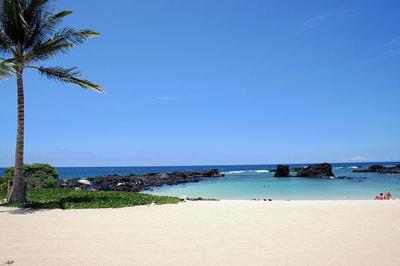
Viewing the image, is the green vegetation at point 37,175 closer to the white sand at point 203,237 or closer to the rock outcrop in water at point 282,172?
the white sand at point 203,237

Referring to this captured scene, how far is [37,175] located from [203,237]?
874 inches

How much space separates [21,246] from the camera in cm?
729

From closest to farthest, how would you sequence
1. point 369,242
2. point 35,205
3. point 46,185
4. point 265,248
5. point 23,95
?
1. point 265,248
2. point 369,242
3. point 35,205
4. point 23,95
5. point 46,185

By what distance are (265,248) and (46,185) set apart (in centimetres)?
2179

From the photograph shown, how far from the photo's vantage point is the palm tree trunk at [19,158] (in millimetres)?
14172

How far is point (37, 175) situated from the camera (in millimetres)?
26578

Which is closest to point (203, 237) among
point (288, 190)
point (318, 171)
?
point (288, 190)

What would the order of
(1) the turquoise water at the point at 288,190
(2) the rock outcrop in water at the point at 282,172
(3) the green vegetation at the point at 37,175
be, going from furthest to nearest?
1. (2) the rock outcrop in water at the point at 282,172
2. (1) the turquoise water at the point at 288,190
3. (3) the green vegetation at the point at 37,175

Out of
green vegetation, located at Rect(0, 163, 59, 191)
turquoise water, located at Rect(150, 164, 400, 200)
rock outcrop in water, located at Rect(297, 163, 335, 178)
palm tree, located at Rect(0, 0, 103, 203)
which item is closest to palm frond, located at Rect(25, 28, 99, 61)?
palm tree, located at Rect(0, 0, 103, 203)

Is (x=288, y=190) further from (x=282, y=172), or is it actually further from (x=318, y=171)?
(x=282, y=172)

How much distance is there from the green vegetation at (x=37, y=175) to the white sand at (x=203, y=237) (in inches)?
511

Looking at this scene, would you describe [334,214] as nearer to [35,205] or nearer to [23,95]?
[35,205]

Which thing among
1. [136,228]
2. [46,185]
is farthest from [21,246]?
[46,185]

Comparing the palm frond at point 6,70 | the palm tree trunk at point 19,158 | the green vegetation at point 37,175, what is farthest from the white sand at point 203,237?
the green vegetation at point 37,175
